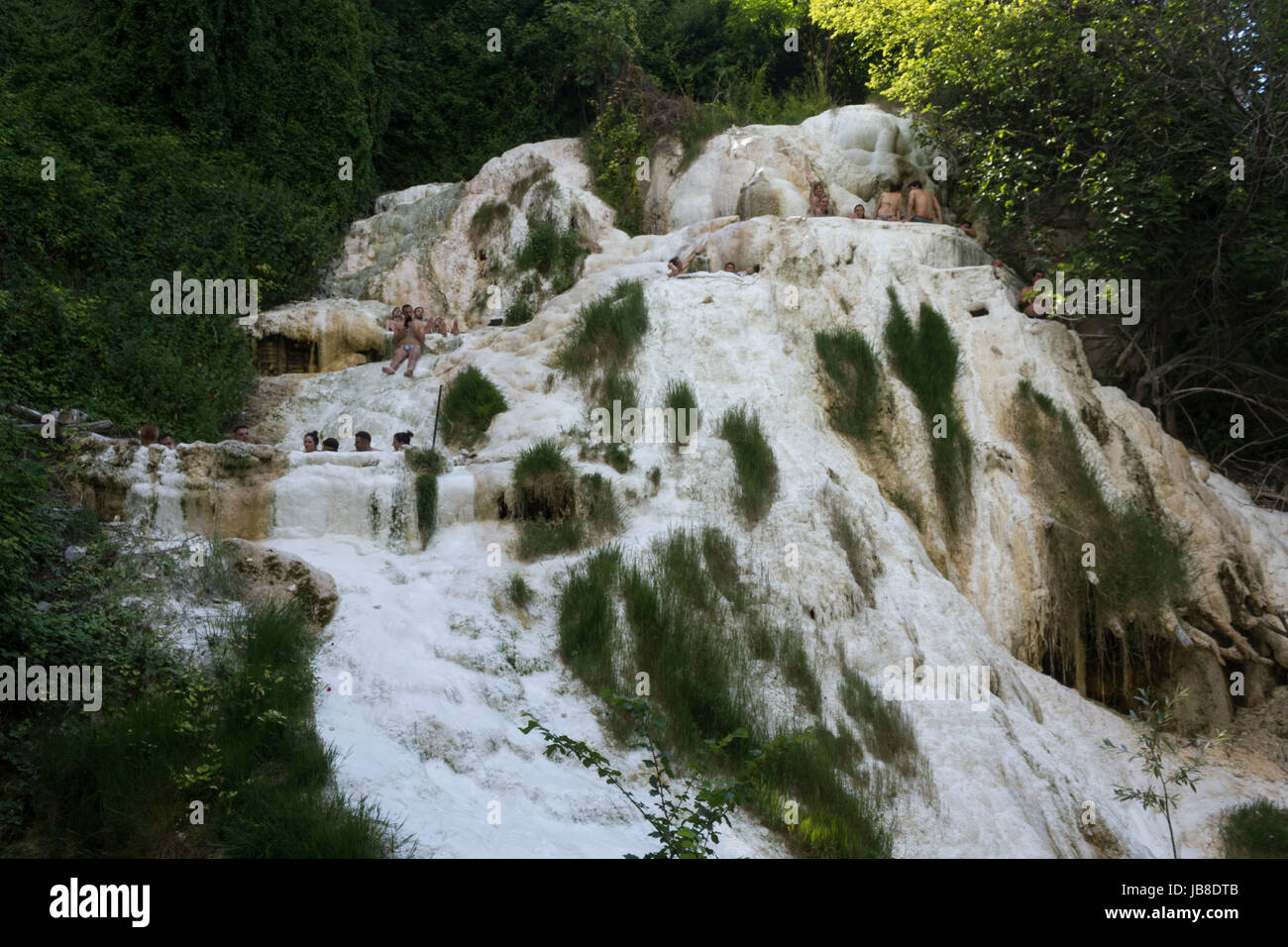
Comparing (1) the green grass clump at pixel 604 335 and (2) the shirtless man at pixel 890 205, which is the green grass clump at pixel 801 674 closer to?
(1) the green grass clump at pixel 604 335

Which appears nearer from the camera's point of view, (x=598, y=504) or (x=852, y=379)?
(x=598, y=504)

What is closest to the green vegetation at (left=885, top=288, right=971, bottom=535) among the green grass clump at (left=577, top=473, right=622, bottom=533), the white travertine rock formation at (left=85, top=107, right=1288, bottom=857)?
the white travertine rock formation at (left=85, top=107, right=1288, bottom=857)

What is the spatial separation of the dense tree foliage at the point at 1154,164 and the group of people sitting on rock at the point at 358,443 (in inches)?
353

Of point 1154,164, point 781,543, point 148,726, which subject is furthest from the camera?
point 1154,164

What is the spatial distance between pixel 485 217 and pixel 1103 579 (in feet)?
38.9

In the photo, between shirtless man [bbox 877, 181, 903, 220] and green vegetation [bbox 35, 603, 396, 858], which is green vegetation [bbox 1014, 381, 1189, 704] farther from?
green vegetation [bbox 35, 603, 396, 858]

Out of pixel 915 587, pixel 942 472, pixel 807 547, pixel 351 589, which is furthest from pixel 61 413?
pixel 942 472

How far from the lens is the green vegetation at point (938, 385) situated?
10.9 m

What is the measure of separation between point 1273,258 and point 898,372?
5453 mm

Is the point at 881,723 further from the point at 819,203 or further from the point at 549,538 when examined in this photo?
the point at 819,203

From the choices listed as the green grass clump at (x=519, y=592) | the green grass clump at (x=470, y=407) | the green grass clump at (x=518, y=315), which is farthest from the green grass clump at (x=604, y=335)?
the green grass clump at (x=519, y=592)

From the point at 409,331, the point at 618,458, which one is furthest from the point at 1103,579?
the point at 409,331

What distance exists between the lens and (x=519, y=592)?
8477mm

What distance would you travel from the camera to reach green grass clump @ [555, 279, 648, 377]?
11883 millimetres
